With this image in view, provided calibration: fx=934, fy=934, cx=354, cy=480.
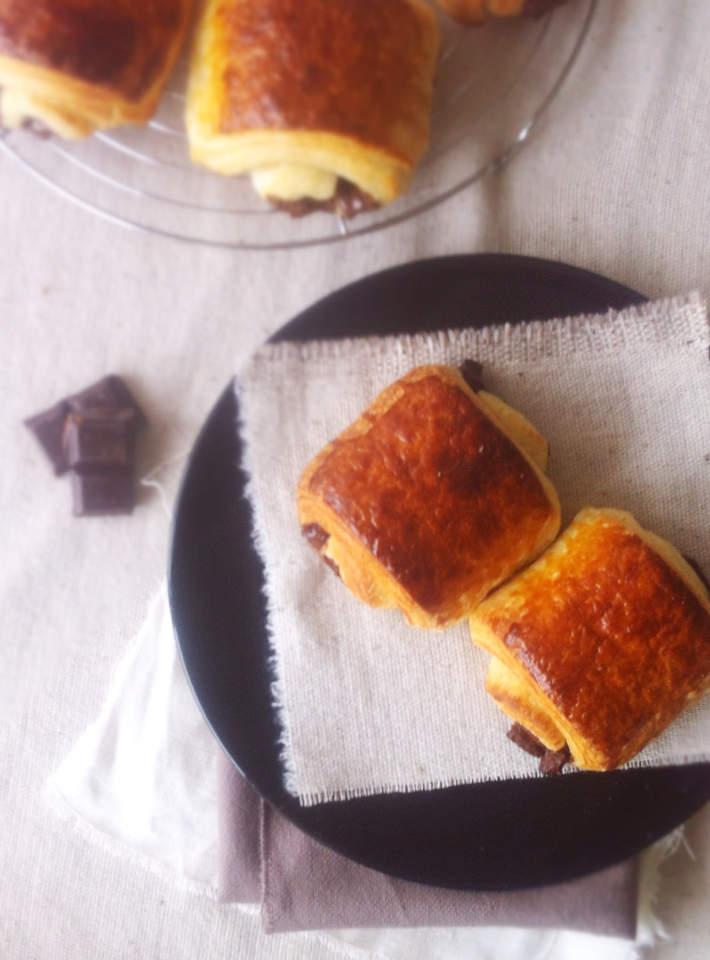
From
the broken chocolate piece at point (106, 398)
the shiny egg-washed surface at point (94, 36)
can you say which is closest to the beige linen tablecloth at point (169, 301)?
the broken chocolate piece at point (106, 398)

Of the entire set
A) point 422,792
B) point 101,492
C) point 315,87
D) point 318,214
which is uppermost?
point 315,87

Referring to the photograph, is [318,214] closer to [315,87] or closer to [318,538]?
[315,87]

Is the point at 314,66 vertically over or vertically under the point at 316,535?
over

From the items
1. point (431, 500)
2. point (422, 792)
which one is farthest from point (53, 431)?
point (422, 792)

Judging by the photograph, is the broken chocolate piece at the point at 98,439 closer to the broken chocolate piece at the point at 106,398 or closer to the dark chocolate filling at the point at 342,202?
the broken chocolate piece at the point at 106,398

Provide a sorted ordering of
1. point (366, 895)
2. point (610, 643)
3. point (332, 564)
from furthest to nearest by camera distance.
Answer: point (366, 895) < point (332, 564) < point (610, 643)

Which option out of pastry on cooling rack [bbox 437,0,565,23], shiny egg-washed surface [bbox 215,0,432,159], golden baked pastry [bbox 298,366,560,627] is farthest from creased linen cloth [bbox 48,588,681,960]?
pastry on cooling rack [bbox 437,0,565,23]

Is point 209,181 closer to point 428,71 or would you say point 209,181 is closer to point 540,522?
point 428,71
